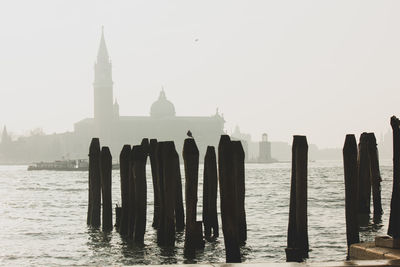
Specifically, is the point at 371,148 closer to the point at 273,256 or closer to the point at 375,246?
the point at 273,256

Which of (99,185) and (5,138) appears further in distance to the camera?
(5,138)

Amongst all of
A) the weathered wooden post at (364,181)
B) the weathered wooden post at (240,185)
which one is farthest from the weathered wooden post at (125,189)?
the weathered wooden post at (364,181)

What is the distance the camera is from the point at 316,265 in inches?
244

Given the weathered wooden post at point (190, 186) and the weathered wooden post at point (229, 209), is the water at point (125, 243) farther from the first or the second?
the weathered wooden post at point (229, 209)

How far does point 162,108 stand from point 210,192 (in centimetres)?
14578

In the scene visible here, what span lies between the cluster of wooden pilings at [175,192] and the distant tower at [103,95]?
417 feet

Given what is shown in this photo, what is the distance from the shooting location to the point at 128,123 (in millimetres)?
150125

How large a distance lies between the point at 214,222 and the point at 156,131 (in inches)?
5421

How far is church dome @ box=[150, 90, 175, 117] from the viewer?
158375mm

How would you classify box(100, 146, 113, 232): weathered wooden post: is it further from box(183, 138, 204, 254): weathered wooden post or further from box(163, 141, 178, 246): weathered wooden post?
box(183, 138, 204, 254): weathered wooden post

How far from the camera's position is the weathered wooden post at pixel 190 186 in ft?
38.3

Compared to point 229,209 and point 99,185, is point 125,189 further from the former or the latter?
point 229,209

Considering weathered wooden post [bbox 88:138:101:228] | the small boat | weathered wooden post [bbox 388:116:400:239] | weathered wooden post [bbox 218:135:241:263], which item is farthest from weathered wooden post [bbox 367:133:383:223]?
the small boat

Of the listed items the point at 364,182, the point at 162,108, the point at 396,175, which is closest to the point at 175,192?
the point at 364,182
